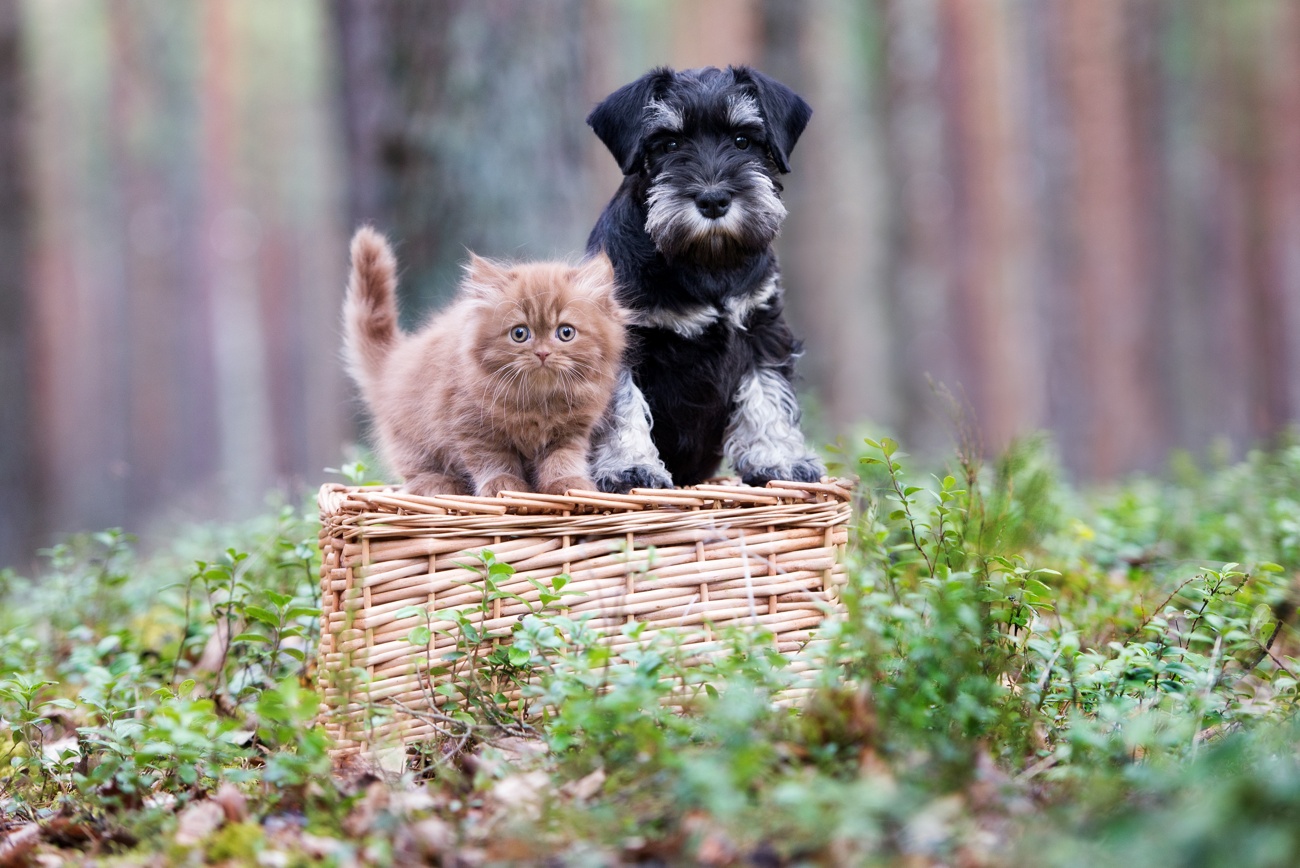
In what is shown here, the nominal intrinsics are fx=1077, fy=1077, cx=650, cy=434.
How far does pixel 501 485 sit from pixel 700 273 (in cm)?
97

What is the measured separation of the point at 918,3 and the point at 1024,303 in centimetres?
536

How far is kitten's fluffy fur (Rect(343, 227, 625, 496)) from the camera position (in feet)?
11.4

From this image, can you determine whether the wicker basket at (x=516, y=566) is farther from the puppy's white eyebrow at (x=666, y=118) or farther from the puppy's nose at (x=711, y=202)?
the puppy's white eyebrow at (x=666, y=118)

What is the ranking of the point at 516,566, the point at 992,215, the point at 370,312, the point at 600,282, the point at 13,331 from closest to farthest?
the point at 516,566, the point at 600,282, the point at 370,312, the point at 13,331, the point at 992,215

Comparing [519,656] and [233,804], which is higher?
[519,656]

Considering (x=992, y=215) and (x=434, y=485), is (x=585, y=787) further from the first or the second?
(x=992, y=215)

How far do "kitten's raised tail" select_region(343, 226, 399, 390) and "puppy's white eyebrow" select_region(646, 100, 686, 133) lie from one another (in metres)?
1.19

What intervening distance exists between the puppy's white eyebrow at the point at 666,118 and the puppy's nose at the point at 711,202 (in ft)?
0.98

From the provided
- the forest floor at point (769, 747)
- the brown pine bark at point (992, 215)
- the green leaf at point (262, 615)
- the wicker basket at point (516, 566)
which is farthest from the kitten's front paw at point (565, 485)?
the brown pine bark at point (992, 215)

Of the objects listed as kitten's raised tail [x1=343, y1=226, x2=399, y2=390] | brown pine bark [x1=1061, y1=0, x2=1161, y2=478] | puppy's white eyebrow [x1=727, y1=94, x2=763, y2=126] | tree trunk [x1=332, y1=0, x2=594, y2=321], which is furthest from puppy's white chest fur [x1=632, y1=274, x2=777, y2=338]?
brown pine bark [x1=1061, y1=0, x2=1161, y2=478]

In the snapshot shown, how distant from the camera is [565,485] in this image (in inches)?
137

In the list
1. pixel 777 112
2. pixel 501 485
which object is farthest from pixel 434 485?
pixel 777 112

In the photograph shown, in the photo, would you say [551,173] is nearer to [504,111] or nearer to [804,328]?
[504,111]

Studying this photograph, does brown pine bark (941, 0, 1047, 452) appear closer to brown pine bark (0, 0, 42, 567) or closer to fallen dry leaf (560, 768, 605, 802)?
brown pine bark (0, 0, 42, 567)
